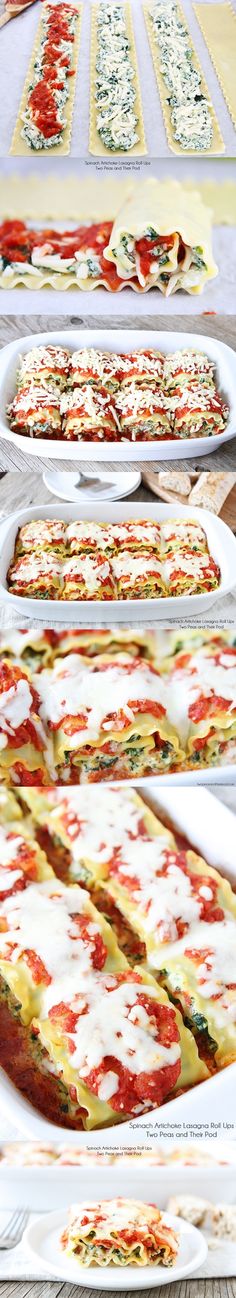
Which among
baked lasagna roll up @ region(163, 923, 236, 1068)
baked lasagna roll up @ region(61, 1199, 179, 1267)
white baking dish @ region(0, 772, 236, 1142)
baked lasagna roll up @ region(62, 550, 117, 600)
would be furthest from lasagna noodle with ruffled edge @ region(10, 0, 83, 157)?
baked lasagna roll up @ region(61, 1199, 179, 1267)

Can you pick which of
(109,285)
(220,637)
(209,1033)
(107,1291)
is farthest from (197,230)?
(107,1291)

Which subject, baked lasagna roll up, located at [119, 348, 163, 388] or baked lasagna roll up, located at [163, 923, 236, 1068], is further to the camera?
baked lasagna roll up, located at [119, 348, 163, 388]

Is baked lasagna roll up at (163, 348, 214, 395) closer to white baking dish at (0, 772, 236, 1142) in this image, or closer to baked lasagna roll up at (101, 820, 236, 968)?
baked lasagna roll up at (101, 820, 236, 968)

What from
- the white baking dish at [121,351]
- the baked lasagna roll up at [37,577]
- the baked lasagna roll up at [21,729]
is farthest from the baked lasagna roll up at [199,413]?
the baked lasagna roll up at [21,729]

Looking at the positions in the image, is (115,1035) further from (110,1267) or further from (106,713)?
(106,713)

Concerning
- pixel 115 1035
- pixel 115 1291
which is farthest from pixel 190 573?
pixel 115 1291

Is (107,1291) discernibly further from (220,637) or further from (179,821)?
(220,637)
